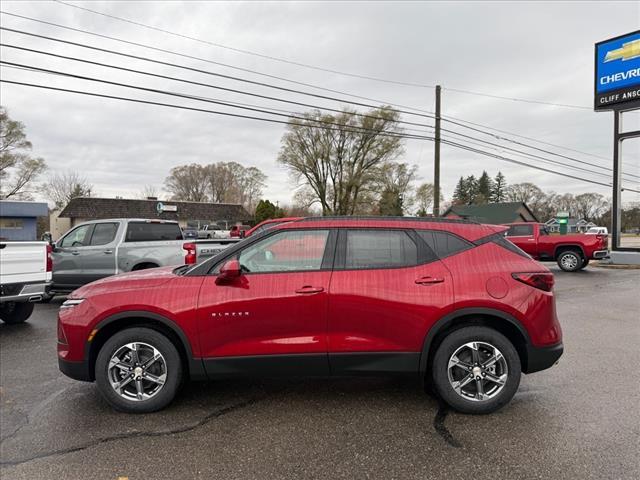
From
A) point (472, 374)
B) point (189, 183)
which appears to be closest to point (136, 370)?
point (472, 374)

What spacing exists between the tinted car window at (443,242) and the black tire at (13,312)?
7.30m

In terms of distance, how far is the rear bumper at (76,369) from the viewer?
3430mm

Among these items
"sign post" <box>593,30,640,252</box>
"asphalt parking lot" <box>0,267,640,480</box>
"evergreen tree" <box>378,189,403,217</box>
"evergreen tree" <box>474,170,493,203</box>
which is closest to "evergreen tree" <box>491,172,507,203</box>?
"evergreen tree" <box>474,170,493,203</box>

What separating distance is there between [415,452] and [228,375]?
5.32 ft

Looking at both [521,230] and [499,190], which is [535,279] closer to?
[521,230]

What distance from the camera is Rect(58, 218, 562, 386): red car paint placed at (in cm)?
331

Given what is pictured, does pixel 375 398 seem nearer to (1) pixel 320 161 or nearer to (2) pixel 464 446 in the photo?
(2) pixel 464 446

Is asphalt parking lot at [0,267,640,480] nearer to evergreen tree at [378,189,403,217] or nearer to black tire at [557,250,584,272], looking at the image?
black tire at [557,250,584,272]

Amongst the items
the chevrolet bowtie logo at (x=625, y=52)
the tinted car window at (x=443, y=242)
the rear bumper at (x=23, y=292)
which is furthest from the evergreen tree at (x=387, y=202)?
the tinted car window at (x=443, y=242)

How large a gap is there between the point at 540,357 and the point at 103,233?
856cm

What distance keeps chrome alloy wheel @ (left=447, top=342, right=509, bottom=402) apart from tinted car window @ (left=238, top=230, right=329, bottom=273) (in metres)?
1.45

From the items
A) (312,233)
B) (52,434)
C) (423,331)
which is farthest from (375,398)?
(52,434)

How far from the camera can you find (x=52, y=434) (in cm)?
312

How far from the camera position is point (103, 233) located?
8648mm
